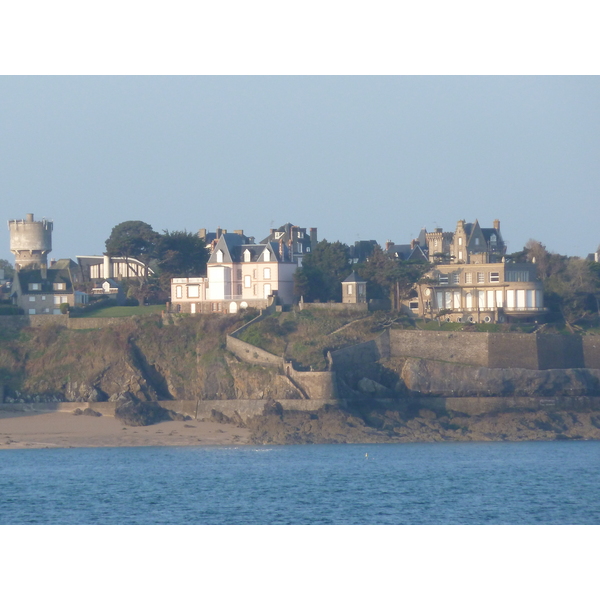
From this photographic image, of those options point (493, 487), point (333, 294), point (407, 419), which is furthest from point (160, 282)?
point (493, 487)

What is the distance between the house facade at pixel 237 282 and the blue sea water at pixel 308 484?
16.2 meters

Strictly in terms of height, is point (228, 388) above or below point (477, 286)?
below

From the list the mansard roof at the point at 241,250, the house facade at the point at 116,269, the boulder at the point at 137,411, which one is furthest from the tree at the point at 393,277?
the house facade at the point at 116,269

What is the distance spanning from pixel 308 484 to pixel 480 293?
28257 mm

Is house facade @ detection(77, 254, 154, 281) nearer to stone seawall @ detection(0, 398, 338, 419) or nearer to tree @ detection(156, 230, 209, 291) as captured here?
tree @ detection(156, 230, 209, 291)

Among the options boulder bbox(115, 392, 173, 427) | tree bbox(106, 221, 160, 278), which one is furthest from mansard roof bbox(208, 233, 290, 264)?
boulder bbox(115, 392, 173, 427)

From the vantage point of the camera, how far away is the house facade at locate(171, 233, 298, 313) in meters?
76.0

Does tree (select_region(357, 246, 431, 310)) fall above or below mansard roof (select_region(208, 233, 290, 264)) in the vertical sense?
below

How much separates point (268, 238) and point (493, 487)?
50.1m

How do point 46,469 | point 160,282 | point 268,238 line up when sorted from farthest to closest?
point 268,238 → point 160,282 → point 46,469

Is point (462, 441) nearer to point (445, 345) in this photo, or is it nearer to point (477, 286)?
point (445, 345)

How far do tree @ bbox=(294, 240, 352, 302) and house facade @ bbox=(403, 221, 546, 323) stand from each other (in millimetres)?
5131

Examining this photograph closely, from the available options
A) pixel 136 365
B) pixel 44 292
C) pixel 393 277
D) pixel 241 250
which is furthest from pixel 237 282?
pixel 44 292

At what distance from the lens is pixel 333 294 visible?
78250 millimetres
